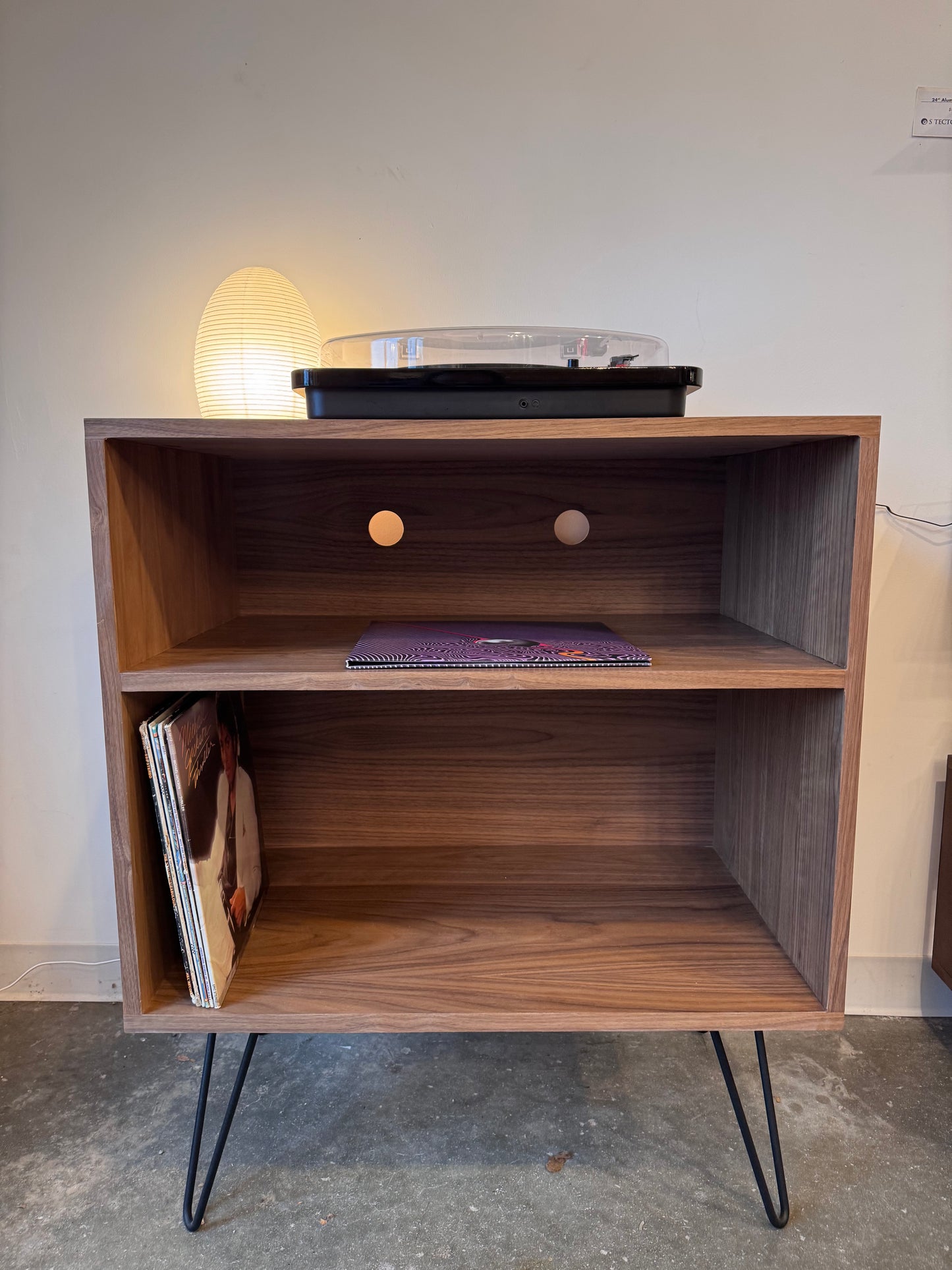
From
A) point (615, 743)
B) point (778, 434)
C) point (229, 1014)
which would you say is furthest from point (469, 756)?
point (778, 434)

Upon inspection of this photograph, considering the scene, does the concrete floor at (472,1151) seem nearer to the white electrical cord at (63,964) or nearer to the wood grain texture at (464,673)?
the white electrical cord at (63,964)

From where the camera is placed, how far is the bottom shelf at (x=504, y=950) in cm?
86

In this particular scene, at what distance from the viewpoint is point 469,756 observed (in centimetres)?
121

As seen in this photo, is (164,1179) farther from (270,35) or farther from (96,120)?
(270,35)

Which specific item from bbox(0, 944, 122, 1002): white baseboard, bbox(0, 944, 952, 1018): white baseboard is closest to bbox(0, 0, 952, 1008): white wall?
bbox(0, 944, 952, 1018): white baseboard

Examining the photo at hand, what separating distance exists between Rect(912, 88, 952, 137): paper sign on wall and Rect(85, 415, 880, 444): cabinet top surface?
2.34 ft

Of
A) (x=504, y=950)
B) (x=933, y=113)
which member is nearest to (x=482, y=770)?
(x=504, y=950)

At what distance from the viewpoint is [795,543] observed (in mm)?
927

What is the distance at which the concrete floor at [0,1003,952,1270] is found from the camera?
3.08ft

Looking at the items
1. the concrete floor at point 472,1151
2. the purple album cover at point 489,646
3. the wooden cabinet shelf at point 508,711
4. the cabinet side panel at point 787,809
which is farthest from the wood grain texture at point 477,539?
the concrete floor at point 472,1151

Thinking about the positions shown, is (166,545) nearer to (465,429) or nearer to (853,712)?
(465,429)

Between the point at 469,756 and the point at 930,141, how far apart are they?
115cm

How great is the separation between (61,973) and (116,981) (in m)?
0.10

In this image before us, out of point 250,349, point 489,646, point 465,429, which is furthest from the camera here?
point 250,349
